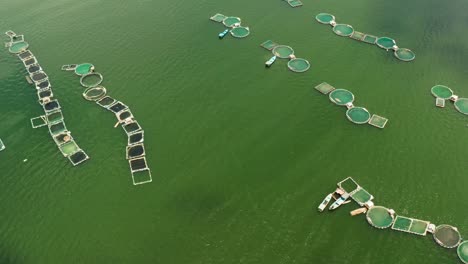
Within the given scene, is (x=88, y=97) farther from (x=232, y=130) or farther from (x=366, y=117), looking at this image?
(x=366, y=117)

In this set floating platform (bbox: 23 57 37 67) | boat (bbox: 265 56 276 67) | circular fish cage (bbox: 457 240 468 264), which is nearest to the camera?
circular fish cage (bbox: 457 240 468 264)

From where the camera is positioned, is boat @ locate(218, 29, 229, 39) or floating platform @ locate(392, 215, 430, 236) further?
boat @ locate(218, 29, 229, 39)

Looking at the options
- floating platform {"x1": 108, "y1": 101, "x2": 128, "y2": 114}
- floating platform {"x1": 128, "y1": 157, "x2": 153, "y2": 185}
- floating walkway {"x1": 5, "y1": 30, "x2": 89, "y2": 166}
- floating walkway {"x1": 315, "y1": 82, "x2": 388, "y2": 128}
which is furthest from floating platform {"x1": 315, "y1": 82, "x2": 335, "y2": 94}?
floating walkway {"x1": 5, "y1": 30, "x2": 89, "y2": 166}

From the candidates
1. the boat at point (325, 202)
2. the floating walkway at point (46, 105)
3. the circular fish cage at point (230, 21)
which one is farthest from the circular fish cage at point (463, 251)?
the circular fish cage at point (230, 21)

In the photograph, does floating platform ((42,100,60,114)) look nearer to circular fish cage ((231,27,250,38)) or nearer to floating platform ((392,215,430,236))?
Answer: circular fish cage ((231,27,250,38))

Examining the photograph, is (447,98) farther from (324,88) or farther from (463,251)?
(463,251)

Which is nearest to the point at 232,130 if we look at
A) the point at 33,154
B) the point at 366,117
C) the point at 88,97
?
the point at 366,117

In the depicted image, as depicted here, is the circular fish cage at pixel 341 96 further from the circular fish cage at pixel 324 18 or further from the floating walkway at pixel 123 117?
the floating walkway at pixel 123 117
